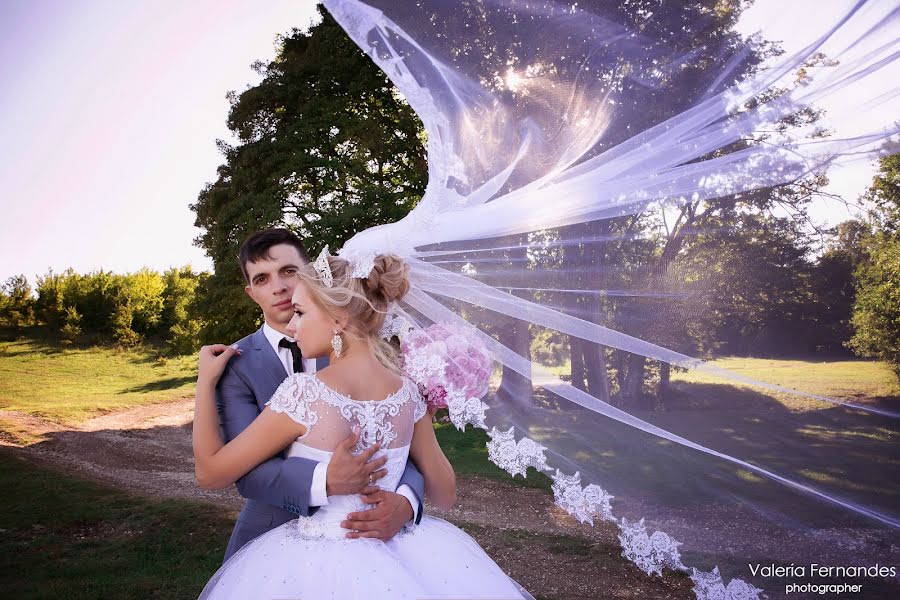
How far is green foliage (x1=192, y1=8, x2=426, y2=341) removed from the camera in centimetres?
1339

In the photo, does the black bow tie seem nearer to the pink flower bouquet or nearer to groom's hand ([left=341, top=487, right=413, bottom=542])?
the pink flower bouquet

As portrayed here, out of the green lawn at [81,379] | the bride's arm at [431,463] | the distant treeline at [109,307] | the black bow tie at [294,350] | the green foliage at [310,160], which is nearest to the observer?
the bride's arm at [431,463]

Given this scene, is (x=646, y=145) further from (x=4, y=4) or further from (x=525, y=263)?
(x=4, y=4)

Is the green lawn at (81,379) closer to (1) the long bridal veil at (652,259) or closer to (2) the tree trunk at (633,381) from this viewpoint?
(1) the long bridal veil at (652,259)

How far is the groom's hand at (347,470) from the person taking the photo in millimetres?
2193

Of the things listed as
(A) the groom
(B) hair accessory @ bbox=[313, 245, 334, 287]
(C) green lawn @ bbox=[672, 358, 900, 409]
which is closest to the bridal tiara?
(B) hair accessory @ bbox=[313, 245, 334, 287]

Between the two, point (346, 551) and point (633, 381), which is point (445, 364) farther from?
point (633, 381)

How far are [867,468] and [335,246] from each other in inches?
427

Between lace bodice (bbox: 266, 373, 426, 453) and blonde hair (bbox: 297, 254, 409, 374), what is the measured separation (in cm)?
22

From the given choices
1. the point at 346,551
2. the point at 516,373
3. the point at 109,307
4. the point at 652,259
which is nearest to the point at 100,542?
the point at 516,373

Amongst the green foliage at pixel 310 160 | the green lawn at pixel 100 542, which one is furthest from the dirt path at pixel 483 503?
the green foliage at pixel 310 160

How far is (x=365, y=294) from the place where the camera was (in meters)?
2.43

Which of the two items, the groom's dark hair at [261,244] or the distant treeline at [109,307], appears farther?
the distant treeline at [109,307]

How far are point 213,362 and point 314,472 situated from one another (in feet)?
1.99
